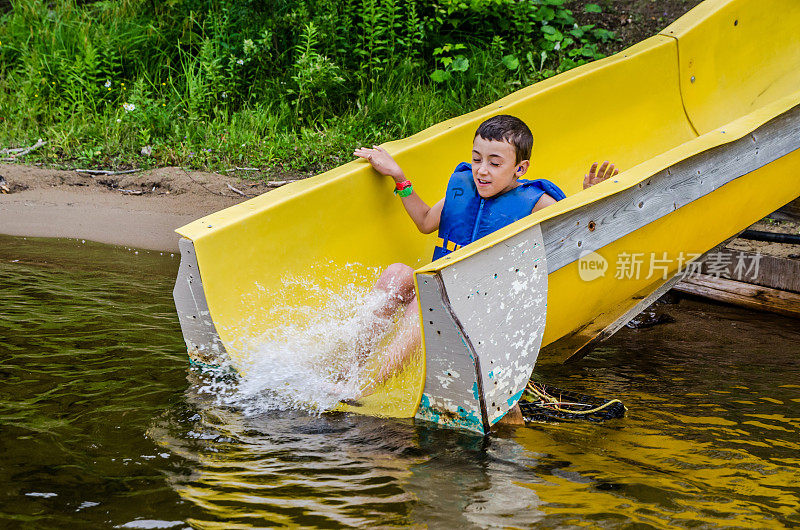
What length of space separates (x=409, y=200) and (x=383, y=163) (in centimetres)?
18

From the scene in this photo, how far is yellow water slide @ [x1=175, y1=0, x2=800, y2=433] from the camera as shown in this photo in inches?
95.8

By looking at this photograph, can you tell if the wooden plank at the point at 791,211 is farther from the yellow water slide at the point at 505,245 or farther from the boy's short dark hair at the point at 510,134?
the boy's short dark hair at the point at 510,134

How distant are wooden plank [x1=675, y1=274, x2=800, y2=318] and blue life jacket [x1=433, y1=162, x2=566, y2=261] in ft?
5.48

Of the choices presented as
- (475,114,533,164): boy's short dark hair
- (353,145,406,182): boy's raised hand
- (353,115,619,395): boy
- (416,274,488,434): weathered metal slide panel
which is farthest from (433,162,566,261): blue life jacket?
(416,274,488,434): weathered metal slide panel

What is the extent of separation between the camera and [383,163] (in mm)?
3320

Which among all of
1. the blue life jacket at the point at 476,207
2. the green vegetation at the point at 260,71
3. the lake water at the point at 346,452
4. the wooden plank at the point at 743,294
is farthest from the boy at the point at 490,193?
the green vegetation at the point at 260,71

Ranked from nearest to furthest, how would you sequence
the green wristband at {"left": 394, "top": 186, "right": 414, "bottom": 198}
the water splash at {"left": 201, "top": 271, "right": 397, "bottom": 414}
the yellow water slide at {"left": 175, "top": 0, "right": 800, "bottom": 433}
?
the yellow water slide at {"left": 175, "top": 0, "right": 800, "bottom": 433}, the water splash at {"left": 201, "top": 271, "right": 397, "bottom": 414}, the green wristband at {"left": 394, "top": 186, "right": 414, "bottom": 198}

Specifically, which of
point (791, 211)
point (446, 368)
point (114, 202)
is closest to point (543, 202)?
point (446, 368)

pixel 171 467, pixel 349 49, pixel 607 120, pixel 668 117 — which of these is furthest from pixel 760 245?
pixel 171 467

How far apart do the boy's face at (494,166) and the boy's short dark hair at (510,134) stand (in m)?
0.01

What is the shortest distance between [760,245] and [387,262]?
2529 mm

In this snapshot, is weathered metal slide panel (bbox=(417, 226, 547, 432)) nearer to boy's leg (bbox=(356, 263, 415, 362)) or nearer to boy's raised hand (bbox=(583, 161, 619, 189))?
boy's leg (bbox=(356, 263, 415, 362))

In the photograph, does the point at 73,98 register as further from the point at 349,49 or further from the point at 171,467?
the point at 171,467

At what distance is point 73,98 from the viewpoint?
6.20 m
